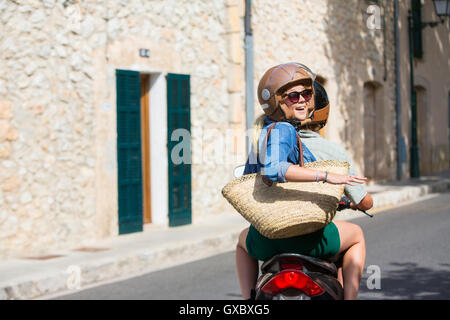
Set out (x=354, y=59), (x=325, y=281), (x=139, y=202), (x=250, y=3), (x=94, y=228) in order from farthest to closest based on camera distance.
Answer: (x=354, y=59), (x=250, y=3), (x=139, y=202), (x=94, y=228), (x=325, y=281)

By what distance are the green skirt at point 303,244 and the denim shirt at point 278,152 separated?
1.04ft

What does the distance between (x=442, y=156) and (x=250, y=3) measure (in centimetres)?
1186

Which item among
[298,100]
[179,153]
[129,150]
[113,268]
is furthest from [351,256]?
[179,153]

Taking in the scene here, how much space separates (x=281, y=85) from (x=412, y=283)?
3.85 meters

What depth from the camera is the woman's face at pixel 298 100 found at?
3.45 meters

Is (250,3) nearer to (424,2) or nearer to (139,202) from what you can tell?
(139,202)

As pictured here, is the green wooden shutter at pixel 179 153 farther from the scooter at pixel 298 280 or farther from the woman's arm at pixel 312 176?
the woman's arm at pixel 312 176

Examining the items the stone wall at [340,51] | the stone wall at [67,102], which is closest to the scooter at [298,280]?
the stone wall at [67,102]

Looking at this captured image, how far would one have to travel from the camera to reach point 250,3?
1303cm

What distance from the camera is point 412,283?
21.9ft

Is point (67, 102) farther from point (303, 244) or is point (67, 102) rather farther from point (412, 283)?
point (303, 244)

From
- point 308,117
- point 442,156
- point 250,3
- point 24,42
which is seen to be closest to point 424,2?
point 442,156
